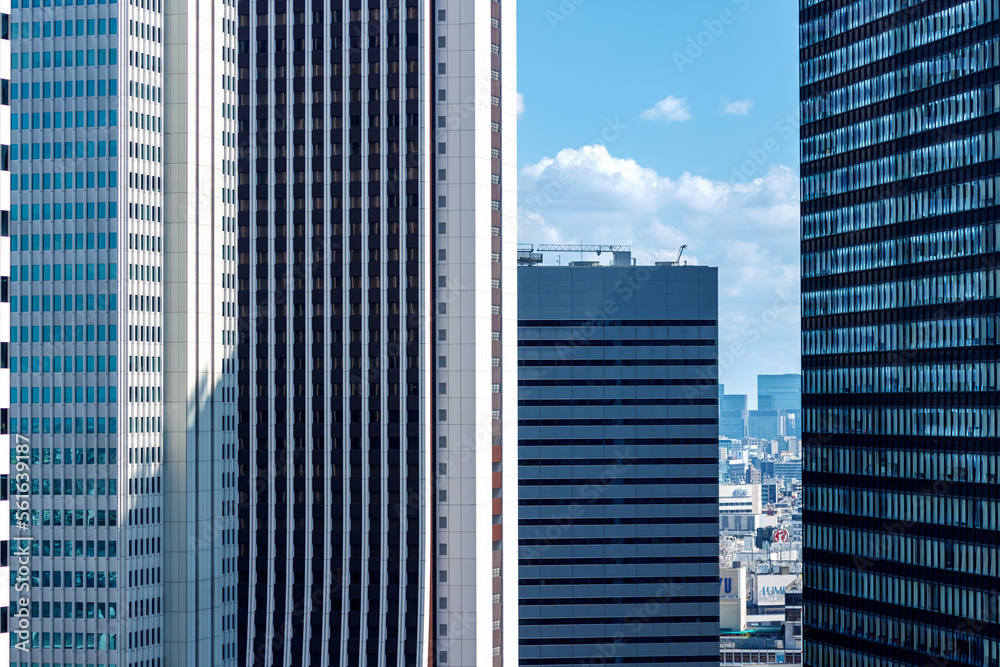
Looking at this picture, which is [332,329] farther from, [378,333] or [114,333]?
[114,333]

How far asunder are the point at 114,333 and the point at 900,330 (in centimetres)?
11536

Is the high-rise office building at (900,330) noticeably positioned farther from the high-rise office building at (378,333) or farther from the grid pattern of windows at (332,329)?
the grid pattern of windows at (332,329)

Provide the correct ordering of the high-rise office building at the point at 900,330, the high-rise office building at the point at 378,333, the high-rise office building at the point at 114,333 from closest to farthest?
the high-rise office building at the point at 378,333 → the high-rise office building at the point at 114,333 → the high-rise office building at the point at 900,330

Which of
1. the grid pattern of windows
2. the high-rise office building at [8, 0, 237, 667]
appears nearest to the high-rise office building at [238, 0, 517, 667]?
the grid pattern of windows

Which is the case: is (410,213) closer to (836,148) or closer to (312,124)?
(312,124)

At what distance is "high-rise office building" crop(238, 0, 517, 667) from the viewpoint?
138 m

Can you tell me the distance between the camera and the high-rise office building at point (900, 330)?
16375 cm

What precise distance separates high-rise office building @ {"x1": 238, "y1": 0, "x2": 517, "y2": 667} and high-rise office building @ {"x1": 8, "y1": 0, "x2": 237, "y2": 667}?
7.23 m

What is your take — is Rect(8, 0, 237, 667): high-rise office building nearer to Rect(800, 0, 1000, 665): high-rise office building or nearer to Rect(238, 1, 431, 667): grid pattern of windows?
Rect(238, 1, 431, 667): grid pattern of windows

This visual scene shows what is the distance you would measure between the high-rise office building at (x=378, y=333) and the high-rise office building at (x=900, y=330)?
66.8m

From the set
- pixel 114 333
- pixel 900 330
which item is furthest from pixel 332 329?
pixel 900 330

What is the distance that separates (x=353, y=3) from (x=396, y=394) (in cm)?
4814

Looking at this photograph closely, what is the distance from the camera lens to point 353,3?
142 metres

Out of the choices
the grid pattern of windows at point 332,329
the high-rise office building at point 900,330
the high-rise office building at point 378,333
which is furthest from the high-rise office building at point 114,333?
the high-rise office building at point 900,330
